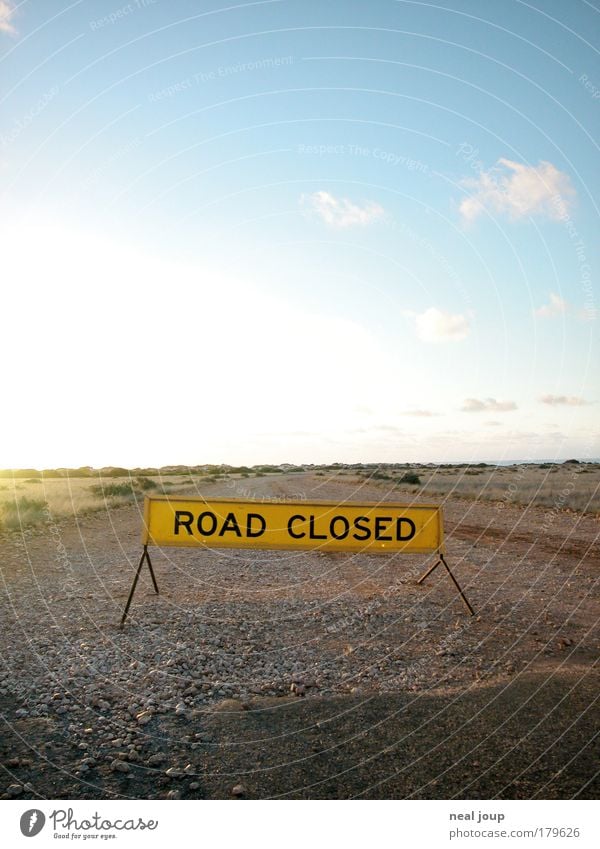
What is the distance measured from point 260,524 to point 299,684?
9.92 feet

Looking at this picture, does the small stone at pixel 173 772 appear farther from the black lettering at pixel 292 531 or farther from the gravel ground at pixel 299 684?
the black lettering at pixel 292 531

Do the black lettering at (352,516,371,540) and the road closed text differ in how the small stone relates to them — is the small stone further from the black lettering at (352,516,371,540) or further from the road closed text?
the black lettering at (352,516,371,540)

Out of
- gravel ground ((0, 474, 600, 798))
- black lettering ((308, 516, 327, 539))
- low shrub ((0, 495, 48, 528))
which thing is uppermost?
black lettering ((308, 516, 327, 539))

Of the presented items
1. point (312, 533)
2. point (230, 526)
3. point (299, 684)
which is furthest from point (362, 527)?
point (299, 684)

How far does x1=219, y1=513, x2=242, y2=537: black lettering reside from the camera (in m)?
9.14

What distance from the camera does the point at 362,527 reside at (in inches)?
369

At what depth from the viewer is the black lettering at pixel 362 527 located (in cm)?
933

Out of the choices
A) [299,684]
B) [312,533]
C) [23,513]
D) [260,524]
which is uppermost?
[260,524]

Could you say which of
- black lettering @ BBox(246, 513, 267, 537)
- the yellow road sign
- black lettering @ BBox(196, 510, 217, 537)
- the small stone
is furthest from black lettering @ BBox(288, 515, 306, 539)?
the small stone

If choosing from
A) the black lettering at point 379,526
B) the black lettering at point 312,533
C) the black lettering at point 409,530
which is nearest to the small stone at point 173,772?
the black lettering at point 312,533

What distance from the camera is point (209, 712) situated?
18.8 feet

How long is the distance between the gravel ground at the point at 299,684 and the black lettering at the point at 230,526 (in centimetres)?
123

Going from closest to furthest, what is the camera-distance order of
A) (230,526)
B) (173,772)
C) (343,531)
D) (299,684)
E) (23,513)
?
1. (173,772)
2. (299,684)
3. (230,526)
4. (343,531)
5. (23,513)

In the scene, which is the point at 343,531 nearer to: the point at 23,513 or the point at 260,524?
the point at 260,524
